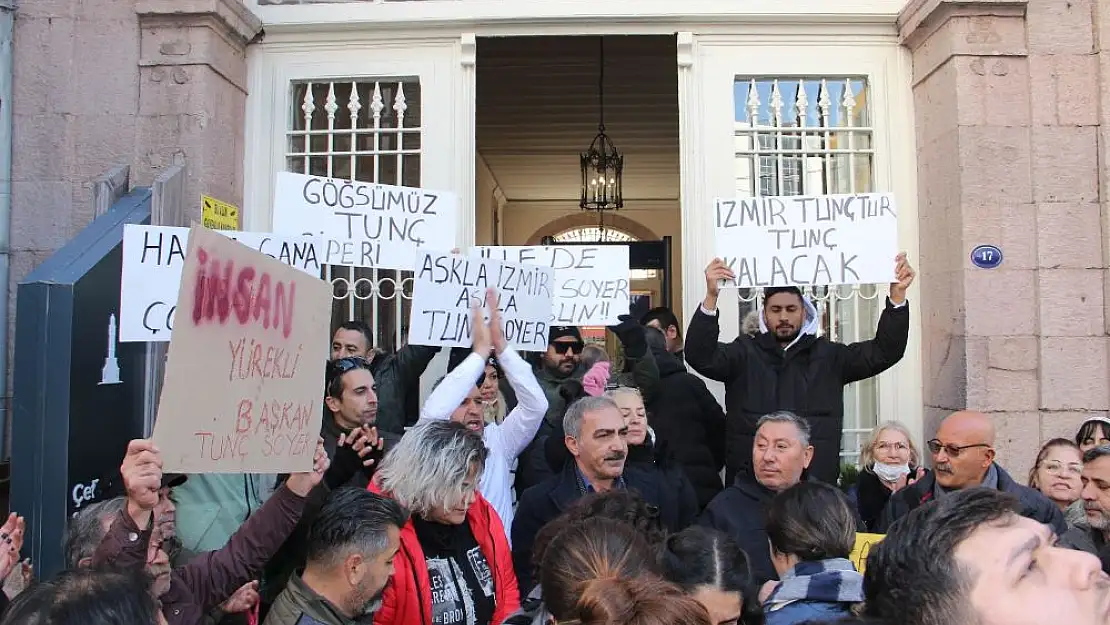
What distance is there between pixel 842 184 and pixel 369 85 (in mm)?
3459

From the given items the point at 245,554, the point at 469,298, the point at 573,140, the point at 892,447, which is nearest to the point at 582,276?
the point at 469,298

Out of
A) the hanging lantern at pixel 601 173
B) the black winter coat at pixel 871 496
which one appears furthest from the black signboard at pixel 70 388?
the hanging lantern at pixel 601 173

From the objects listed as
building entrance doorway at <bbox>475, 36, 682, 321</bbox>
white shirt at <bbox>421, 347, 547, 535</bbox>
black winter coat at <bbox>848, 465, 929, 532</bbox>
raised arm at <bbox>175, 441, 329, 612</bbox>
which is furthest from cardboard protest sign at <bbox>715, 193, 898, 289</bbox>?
raised arm at <bbox>175, 441, 329, 612</bbox>

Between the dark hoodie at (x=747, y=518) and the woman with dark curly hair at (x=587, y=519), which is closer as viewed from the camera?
the woman with dark curly hair at (x=587, y=519)

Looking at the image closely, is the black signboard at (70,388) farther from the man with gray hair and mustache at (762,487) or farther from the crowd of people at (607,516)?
the man with gray hair and mustache at (762,487)

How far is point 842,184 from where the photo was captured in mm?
6141

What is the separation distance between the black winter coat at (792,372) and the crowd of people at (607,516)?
0.4 inches

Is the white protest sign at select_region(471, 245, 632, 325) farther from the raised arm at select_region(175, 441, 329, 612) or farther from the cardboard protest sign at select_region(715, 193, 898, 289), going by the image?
the raised arm at select_region(175, 441, 329, 612)

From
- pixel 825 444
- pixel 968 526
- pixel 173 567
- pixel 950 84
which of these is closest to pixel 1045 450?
pixel 825 444

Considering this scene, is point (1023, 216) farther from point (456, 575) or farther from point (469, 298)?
point (456, 575)

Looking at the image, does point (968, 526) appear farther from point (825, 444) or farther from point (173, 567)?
point (825, 444)

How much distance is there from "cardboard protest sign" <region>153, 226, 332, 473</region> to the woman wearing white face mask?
2951 millimetres

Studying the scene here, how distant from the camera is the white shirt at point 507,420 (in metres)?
3.89

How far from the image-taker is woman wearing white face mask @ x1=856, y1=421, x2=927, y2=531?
451 centimetres
